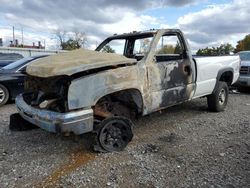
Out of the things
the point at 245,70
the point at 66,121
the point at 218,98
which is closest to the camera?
the point at 66,121

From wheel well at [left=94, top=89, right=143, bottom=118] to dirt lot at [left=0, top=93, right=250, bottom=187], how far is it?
55 centimetres

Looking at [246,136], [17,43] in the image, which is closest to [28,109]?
[246,136]

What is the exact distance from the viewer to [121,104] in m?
4.70

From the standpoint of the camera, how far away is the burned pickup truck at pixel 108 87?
3814 mm

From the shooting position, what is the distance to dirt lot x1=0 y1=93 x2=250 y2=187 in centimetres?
343

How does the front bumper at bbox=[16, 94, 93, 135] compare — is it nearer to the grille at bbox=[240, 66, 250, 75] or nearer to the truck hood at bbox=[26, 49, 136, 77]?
the truck hood at bbox=[26, 49, 136, 77]

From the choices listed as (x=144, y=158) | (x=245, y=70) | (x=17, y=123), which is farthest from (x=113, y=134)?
(x=245, y=70)

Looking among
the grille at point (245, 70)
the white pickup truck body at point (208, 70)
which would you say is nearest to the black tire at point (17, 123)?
the white pickup truck body at point (208, 70)

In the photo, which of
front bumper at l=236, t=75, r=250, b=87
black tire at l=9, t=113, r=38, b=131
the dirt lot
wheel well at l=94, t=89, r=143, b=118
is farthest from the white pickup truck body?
black tire at l=9, t=113, r=38, b=131

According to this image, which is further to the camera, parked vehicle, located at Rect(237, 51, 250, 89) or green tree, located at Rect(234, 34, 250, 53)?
green tree, located at Rect(234, 34, 250, 53)

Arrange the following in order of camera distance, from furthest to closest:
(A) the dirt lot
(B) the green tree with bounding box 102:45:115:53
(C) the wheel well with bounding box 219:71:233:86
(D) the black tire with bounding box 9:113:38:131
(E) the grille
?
(E) the grille, (C) the wheel well with bounding box 219:71:233:86, (B) the green tree with bounding box 102:45:115:53, (D) the black tire with bounding box 9:113:38:131, (A) the dirt lot

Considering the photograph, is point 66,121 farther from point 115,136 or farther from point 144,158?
point 144,158

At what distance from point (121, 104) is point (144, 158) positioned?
1.04 metres

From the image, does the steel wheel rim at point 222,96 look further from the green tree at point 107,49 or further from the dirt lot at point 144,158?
the green tree at point 107,49
